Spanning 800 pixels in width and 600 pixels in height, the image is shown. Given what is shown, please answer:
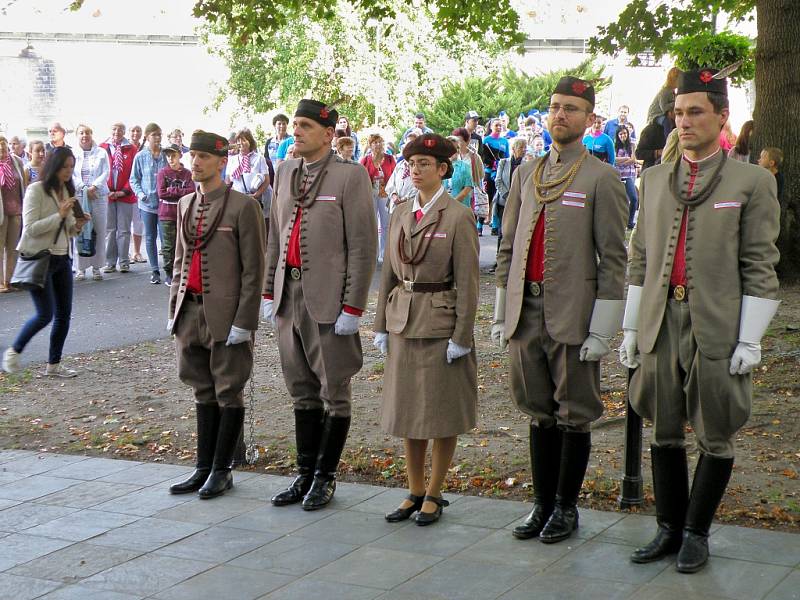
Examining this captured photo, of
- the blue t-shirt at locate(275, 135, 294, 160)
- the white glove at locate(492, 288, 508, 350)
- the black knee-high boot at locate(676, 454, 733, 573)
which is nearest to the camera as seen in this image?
the black knee-high boot at locate(676, 454, 733, 573)

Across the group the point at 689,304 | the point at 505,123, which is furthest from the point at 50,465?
the point at 505,123

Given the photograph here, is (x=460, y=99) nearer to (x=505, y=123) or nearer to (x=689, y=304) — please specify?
(x=505, y=123)

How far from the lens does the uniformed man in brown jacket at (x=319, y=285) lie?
598 cm

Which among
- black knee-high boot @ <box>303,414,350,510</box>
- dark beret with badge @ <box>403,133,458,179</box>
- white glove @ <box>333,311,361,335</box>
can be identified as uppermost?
dark beret with badge @ <box>403,133,458,179</box>

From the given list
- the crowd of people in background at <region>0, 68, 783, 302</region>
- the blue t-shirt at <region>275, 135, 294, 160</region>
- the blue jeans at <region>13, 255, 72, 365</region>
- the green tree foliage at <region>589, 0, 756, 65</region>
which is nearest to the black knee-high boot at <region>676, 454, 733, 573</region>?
the blue jeans at <region>13, 255, 72, 365</region>

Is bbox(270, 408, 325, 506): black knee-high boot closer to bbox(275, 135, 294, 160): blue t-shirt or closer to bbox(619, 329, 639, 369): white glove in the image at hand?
bbox(619, 329, 639, 369): white glove

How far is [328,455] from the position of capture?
606cm

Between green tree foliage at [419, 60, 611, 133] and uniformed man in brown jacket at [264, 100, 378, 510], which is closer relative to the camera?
uniformed man in brown jacket at [264, 100, 378, 510]

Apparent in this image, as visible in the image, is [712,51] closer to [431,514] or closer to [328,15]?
[328,15]

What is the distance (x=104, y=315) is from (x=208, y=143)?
7.36 metres

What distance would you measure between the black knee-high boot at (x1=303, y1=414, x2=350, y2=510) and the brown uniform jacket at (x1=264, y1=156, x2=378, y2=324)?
572 mm

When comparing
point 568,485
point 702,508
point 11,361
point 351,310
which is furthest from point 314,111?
point 11,361

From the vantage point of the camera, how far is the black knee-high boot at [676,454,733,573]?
15.6 feet

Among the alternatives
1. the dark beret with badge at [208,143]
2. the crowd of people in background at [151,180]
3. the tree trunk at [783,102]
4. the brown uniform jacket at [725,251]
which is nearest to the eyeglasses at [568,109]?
the brown uniform jacket at [725,251]
